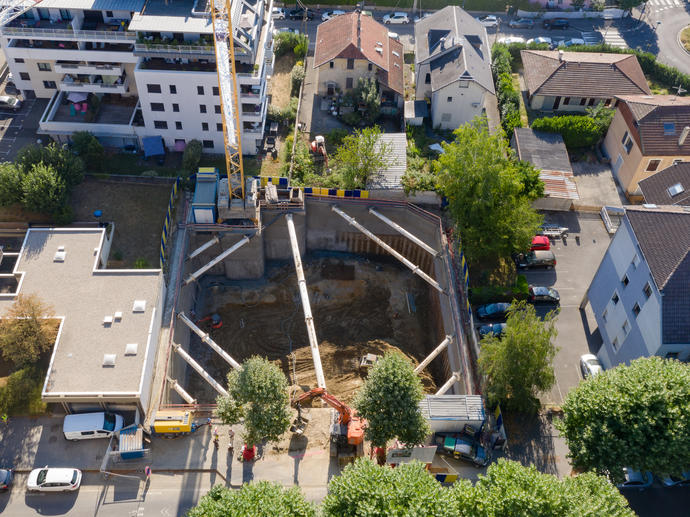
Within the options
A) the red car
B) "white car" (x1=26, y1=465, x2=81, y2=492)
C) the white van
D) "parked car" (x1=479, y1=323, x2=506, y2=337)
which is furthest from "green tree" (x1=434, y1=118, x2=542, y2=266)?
"white car" (x1=26, y1=465, x2=81, y2=492)

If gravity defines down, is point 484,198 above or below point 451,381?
above

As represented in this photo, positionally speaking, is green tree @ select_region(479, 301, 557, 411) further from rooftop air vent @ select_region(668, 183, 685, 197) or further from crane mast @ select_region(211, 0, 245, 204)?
crane mast @ select_region(211, 0, 245, 204)

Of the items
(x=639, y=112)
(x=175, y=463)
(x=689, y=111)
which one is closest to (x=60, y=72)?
(x=175, y=463)

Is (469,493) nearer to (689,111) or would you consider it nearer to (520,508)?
(520,508)

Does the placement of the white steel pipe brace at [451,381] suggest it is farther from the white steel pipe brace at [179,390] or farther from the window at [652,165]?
the window at [652,165]

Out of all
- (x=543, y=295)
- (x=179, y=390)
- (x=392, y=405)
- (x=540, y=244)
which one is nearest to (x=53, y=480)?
(x=179, y=390)

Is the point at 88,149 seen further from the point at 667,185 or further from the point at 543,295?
the point at 667,185

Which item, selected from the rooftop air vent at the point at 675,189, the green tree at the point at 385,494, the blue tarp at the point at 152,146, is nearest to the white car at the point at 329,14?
the blue tarp at the point at 152,146
